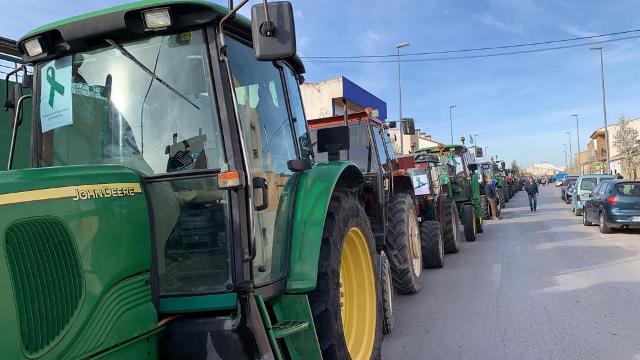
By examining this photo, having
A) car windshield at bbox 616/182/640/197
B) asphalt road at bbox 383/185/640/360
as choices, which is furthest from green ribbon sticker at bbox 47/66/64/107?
car windshield at bbox 616/182/640/197

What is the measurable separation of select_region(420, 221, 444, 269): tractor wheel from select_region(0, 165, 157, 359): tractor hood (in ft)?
21.0

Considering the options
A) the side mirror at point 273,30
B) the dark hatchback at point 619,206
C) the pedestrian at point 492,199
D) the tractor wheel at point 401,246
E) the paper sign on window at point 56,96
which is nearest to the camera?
the side mirror at point 273,30

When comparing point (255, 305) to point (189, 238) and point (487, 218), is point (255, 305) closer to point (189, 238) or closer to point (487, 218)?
point (189, 238)

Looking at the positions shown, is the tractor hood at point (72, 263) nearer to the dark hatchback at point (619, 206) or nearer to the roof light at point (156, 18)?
the roof light at point (156, 18)

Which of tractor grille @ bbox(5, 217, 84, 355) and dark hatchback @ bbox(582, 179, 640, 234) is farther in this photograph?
dark hatchback @ bbox(582, 179, 640, 234)

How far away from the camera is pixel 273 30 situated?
251 centimetres

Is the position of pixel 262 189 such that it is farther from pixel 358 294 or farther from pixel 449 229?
pixel 449 229

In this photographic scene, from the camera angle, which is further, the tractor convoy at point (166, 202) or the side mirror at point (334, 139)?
the side mirror at point (334, 139)

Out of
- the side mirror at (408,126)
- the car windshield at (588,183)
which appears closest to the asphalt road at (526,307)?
the side mirror at (408,126)

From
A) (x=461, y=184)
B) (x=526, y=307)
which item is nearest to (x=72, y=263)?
(x=526, y=307)

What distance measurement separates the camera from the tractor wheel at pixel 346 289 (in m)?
3.16

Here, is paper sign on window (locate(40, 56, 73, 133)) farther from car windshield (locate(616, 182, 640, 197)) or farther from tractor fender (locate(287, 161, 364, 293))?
car windshield (locate(616, 182, 640, 197))

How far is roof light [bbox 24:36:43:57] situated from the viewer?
293 cm

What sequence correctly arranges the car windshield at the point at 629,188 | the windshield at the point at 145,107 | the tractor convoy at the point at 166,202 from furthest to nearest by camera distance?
the car windshield at the point at 629,188
the windshield at the point at 145,107
the tractor convoy at the point at 166,202
